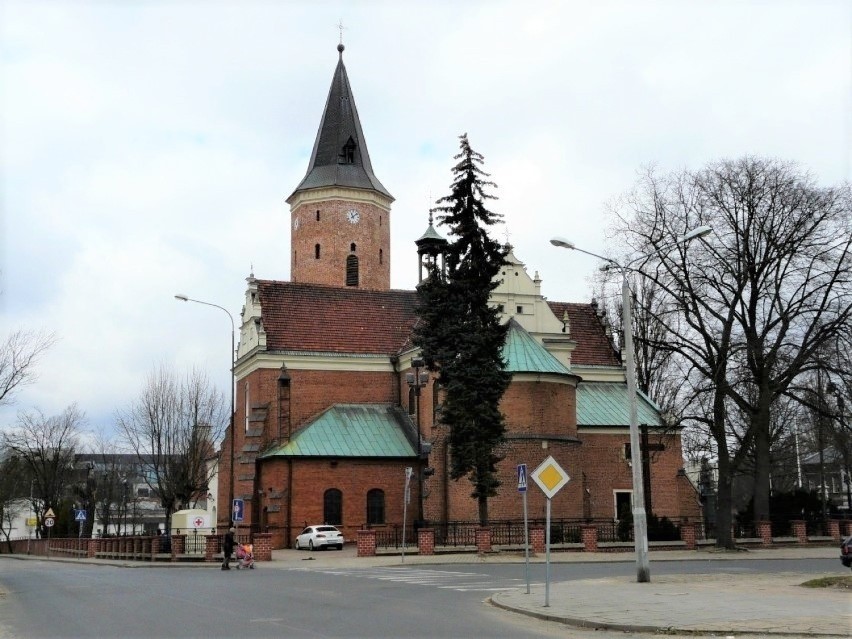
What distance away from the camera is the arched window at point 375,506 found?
156 ft

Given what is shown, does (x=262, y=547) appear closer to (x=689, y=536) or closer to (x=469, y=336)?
(x=469, y=336)

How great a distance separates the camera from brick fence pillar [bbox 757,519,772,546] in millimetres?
40781

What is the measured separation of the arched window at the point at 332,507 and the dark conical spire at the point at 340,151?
20.8m

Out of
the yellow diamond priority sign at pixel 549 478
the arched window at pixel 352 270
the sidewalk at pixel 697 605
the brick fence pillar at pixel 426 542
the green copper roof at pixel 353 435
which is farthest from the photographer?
the arched window at pixel 352 270

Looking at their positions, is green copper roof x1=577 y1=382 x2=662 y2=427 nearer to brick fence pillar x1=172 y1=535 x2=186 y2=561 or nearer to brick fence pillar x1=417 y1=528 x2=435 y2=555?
brick fence pillar x1=417 y1=528 x2=435 y2=555

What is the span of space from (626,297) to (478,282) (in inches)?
533

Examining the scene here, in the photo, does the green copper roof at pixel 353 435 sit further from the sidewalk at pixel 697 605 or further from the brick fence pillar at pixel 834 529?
the sidewalk at pixel 697 605

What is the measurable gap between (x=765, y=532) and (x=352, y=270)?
96.0ft

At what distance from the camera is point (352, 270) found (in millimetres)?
59312

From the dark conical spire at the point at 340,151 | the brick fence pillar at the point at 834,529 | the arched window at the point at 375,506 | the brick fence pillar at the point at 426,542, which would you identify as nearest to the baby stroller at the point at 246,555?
the brick fence pillar at the point at 426,542

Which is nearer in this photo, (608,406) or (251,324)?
(251,324)

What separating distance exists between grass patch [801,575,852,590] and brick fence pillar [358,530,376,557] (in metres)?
19.0

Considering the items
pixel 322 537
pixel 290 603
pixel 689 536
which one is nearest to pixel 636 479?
pixel 290 603

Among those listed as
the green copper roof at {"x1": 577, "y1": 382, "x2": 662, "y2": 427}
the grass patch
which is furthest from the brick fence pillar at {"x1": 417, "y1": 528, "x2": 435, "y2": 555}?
the grass patch
